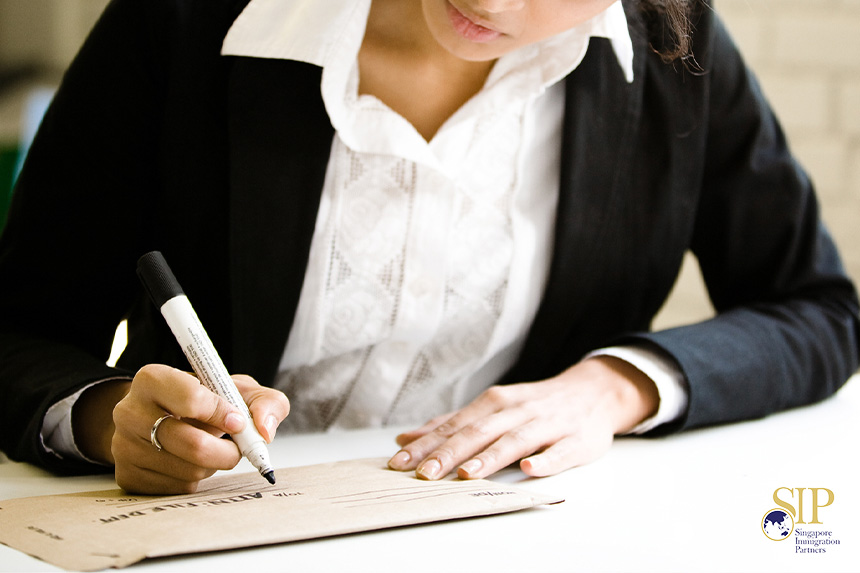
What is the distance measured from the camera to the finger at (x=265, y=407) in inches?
24.6

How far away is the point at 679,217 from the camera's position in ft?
3.53

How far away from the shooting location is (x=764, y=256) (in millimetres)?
1149

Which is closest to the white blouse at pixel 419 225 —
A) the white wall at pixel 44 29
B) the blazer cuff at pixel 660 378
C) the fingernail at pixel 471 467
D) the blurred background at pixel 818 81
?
the blazer cuff at pixel 660 378

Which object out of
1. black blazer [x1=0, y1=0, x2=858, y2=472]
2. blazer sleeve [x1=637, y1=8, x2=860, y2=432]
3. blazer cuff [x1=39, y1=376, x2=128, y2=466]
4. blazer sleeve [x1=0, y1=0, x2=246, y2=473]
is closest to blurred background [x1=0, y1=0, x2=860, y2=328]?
blazer sleeve [x1=637, y1=8, x2=860, y2=432]

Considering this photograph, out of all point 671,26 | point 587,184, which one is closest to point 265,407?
point 587,184

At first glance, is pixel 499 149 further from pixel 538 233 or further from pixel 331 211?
pixel 331 211

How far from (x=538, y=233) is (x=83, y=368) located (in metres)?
0.52

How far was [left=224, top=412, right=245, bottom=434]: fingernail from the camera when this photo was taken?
598 millimetres

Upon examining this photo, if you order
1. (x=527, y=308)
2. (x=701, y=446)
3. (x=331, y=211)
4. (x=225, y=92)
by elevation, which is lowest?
(x=701, y=446)

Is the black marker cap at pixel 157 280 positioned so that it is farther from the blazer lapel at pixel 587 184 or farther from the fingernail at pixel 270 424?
the blazer lapel at pixel 587 184

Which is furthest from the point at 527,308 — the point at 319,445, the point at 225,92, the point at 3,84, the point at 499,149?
the point at 3,84

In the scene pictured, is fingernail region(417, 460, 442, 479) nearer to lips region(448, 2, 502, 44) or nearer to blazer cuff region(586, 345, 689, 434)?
blazer cuff region(586, 345, 689, 434)

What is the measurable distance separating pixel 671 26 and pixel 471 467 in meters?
0.58

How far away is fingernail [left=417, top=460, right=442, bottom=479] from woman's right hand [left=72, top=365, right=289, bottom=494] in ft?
0.41
